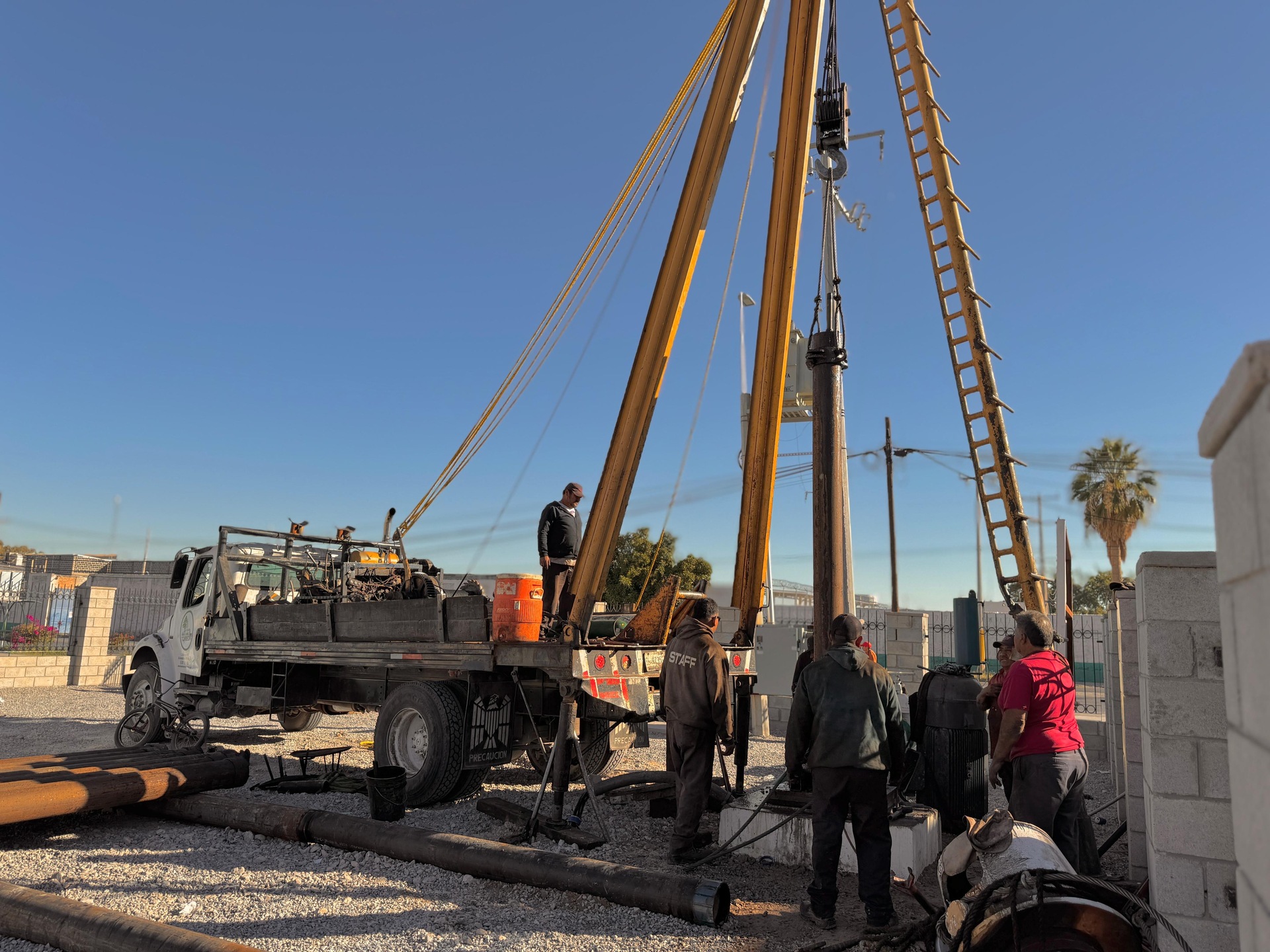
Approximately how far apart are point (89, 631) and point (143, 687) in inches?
337

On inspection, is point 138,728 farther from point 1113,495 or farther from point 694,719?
point 1113,495

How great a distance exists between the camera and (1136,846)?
5.17m

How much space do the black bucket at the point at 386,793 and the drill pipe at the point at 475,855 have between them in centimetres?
51

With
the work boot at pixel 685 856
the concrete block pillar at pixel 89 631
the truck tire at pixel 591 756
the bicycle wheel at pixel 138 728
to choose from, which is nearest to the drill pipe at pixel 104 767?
the bicycle wheel at pixel 138 728

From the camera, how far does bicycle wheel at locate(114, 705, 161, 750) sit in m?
10.4

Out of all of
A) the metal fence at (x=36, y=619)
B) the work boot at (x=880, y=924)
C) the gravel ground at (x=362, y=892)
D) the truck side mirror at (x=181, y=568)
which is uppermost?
the truck side mirror at (x=181, y=568)

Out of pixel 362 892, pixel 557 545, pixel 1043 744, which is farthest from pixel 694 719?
pixel 557 545

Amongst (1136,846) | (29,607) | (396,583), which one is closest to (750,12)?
(396,583)

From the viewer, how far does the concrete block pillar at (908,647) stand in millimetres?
11930

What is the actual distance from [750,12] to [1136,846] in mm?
8289

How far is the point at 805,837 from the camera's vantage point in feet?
19.6

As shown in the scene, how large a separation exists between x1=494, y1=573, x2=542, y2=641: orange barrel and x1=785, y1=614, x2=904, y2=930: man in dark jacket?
294 cm

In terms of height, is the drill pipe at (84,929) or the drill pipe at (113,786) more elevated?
the drill pipe at (113,786)

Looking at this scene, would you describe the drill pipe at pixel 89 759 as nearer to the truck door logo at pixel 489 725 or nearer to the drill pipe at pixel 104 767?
the drill pipe at pixel 104 767
